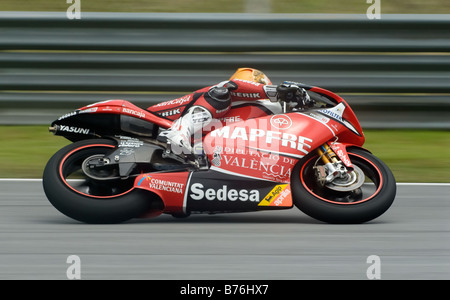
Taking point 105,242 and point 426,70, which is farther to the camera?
point 426,70

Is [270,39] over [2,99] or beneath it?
over

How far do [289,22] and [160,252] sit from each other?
426cm

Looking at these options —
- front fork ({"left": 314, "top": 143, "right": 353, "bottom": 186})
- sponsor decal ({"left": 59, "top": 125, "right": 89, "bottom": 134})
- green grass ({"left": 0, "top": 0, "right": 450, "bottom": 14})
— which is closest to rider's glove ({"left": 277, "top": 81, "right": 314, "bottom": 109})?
front fork ({"left": 314, "top": 143, "right": 353, "bottom": 186})

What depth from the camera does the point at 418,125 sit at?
8359 millimetres

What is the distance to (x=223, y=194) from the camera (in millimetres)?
5203

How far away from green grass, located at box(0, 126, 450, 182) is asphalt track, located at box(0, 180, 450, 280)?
137 cm

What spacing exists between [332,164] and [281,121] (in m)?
0.45

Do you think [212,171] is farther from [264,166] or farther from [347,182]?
[347,182]

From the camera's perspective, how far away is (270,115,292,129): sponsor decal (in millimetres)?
5289

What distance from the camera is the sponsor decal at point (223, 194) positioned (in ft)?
17.0

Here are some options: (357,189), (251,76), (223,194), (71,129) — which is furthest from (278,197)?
(71,129)

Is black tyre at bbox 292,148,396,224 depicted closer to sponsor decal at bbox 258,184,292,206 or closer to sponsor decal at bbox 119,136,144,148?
sponsor decal at bbox 258,184,292,206

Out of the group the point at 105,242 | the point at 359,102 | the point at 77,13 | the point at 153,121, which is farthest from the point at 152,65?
the point at 105,242

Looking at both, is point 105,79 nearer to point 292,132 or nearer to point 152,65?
point 152,65
